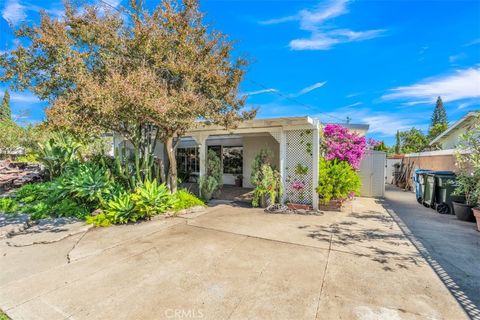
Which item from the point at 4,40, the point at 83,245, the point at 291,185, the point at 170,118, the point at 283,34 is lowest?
the point at 83,245

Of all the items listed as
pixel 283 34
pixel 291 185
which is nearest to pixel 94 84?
pixel 291 185

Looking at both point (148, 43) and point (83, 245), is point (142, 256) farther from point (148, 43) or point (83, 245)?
point (148, 43)

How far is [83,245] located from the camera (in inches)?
194

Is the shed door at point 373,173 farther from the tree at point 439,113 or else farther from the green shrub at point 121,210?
the tree at point 439,113

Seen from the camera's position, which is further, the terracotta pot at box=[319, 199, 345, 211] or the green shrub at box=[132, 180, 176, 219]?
the terracotta pot at box=[319, 199, 345, 211]

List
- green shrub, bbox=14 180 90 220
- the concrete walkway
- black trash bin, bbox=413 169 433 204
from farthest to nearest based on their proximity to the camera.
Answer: black trash bin, bbox=413 169 433 204
green shrub, bbox=14 180 90 220
the concrete walkway

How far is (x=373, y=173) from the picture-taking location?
11.6 metres

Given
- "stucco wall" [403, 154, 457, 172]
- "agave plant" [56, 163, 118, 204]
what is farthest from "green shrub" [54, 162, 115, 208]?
"stucco wall" [403, 154, 457, 172]

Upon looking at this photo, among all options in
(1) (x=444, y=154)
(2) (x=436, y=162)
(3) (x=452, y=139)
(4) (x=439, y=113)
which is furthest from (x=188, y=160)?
(4) (x=439, y=113)

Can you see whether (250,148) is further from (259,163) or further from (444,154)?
(444,154)

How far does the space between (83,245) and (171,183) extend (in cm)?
385

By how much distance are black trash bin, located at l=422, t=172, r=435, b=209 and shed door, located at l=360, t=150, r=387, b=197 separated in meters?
1.91

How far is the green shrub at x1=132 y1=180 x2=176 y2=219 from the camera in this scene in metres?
6.74

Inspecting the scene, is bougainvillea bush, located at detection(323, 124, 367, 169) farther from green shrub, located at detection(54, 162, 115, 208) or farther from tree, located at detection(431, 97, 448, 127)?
tree, located at detection(431, 97, 448, 127)
